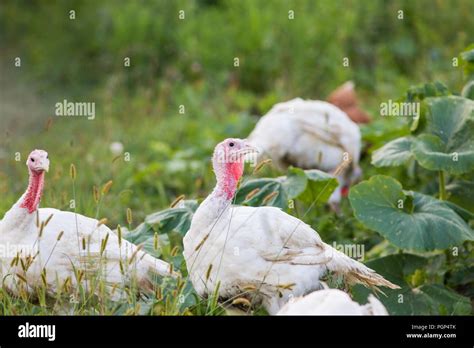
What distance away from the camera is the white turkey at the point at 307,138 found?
604 cm

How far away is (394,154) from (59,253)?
69.8 inches

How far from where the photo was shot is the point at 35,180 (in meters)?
4.13

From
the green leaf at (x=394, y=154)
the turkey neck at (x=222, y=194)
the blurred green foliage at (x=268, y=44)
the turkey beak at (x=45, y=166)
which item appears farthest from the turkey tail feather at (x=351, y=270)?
the blurred green foliage at (x=268, y=44)

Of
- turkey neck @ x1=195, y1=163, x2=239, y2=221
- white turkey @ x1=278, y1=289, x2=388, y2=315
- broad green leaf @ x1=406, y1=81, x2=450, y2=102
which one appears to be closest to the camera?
white turkey @ x1=278, y1=289, x2=388, y2=315

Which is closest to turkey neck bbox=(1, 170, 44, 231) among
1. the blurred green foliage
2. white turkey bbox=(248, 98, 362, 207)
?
white turkey bbox=(248, 98, 362, 207)

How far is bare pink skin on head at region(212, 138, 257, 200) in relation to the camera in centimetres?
396

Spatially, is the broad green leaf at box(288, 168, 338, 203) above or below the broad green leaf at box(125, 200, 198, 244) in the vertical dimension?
above

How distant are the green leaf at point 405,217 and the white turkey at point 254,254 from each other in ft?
1.16

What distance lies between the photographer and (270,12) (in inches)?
366

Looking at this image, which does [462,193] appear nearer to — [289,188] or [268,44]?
[289,188]

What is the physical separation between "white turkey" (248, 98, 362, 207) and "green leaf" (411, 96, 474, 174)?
1.26 m

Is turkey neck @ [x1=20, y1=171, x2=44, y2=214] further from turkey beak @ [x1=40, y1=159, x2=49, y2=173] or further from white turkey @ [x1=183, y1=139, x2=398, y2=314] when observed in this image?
white turkey @ [x1=183, y1=139, x2=398, y2=314]

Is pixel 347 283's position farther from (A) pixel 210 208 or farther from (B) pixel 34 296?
(B) pixel 34 296
